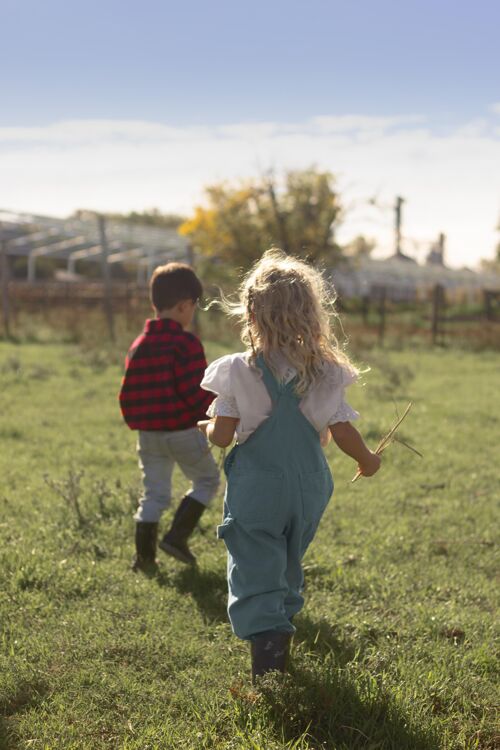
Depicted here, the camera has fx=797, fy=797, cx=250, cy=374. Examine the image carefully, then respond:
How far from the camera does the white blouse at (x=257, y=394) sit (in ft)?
9.39

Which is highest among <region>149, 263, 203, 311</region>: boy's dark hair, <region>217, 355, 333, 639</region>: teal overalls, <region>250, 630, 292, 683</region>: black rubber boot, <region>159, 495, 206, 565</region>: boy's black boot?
<region>149, 263, 203, 311</region>: boy's dark hair

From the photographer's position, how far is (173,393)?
4.06m

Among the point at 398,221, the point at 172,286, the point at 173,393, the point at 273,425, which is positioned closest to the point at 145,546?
the point at 173,393

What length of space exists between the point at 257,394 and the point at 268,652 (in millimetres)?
→ 933

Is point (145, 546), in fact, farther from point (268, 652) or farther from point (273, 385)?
point (273, 385)

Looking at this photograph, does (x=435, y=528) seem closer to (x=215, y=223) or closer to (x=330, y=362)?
(x=330, y=362)

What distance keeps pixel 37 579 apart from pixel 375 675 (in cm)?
185

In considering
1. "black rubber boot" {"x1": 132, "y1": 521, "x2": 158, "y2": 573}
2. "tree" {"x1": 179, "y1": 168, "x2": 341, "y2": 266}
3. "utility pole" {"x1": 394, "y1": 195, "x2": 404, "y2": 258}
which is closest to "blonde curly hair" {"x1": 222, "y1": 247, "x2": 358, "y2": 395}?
"black rubber boot" {"x1": 132, "y1": 521, "x2": 158, "y2": 573}

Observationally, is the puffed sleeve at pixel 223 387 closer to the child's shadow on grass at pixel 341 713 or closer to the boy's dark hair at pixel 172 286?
the child's shadow on grass at pixel 341 713

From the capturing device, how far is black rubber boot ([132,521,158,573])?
423 cm

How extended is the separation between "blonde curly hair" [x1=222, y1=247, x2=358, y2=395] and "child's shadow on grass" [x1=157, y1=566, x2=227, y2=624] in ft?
4.62

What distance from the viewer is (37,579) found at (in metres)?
4.03

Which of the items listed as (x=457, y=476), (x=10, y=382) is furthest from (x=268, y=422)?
(x=10, y=382)

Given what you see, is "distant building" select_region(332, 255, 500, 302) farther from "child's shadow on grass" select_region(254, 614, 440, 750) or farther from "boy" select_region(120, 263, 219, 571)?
"child's shadow on grass" select_region(254, 614, 440, 750)
